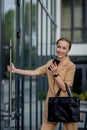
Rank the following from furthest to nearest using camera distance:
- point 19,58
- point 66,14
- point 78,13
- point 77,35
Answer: point 66,14 → point 77,35 → point 78,13 → point 19,58

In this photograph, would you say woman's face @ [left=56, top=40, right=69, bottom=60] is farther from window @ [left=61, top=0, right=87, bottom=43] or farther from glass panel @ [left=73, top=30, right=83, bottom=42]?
glass panel @ [left=73, top=30, right=83, bottom=42]

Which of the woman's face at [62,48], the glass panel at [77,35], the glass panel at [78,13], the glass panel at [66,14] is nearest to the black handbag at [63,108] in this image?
the woman's face at [62,48]

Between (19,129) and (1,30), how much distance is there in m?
2.00

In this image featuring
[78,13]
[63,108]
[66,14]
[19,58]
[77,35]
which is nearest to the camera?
[63,108]

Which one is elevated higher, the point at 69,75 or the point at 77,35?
the point at 77,35

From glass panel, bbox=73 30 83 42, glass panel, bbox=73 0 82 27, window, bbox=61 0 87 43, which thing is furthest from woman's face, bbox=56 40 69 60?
glass panel, bbox=73 0 82 27

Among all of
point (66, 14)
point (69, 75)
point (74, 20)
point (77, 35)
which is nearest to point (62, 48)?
point (69, 75)

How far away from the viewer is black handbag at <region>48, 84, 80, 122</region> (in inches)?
194

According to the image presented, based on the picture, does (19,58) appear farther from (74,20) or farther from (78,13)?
(74,20)

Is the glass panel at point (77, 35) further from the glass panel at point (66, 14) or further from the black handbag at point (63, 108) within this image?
the black handbag at point (63, 108)

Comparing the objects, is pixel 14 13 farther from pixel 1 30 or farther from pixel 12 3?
pixel 1 30

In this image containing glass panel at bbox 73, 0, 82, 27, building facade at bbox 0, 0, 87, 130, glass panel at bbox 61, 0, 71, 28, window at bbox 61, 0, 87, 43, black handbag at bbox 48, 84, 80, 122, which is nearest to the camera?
black handbag at bbox 48, 84, 80, 122

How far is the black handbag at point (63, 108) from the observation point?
494 centimetres

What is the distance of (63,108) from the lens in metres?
4.96
